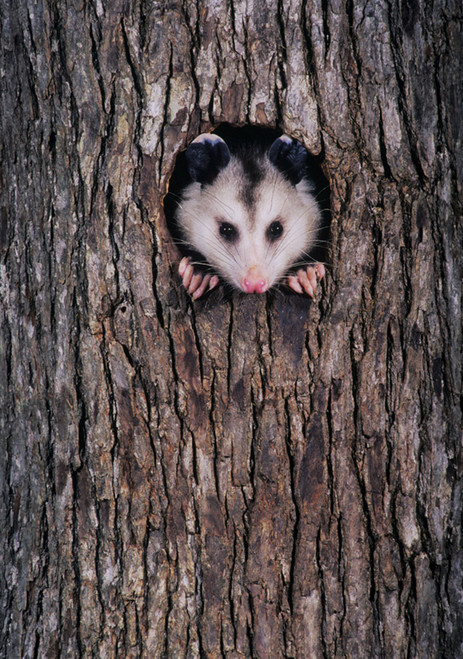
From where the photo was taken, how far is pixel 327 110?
2303 millimetres

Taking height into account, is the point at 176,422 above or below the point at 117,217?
below

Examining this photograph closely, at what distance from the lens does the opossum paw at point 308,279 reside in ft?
7.84

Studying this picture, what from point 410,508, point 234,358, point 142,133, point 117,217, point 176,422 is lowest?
point 410,508

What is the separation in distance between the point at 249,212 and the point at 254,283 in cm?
58

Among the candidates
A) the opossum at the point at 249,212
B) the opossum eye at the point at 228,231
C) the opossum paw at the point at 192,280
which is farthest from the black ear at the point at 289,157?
the opossum paw at the point at 192,280

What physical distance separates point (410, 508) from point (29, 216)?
184cm

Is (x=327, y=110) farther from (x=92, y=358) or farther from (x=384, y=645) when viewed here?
(x=384, y=645)

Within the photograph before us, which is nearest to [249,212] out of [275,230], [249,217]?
[249,217]

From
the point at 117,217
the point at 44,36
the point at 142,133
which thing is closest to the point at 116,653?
the point at 117,217

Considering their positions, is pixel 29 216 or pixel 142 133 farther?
pixel 29 216

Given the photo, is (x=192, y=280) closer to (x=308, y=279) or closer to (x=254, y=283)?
(x=254, y=283)

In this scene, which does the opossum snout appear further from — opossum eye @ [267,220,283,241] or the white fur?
opossum eye @ [267,220,283,241]

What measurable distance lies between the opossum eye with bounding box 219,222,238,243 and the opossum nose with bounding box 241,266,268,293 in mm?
437

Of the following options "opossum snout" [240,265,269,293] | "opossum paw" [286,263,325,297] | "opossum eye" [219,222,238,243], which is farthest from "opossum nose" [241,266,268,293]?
"opossum eye" [219,222,238,243]
